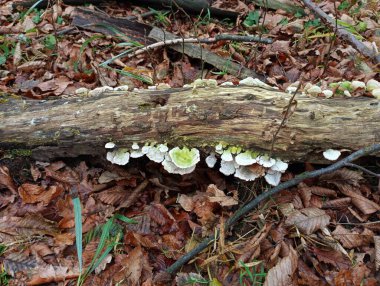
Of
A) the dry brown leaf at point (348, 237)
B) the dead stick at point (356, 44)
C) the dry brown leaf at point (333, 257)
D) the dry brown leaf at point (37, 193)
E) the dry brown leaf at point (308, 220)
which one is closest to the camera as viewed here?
the dry brown leaf at point (333, 257)

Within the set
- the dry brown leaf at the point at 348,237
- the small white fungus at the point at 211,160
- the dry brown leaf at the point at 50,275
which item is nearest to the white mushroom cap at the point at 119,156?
the small white fungus at the point at 211,160

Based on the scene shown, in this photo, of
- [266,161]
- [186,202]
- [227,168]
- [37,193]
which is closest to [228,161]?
[227,168]

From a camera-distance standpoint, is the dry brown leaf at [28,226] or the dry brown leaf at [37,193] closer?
the dry brown leaf at [28,226]

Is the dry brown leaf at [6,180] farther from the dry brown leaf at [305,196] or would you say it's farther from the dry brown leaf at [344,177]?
the dry brown leaf at [344,177]

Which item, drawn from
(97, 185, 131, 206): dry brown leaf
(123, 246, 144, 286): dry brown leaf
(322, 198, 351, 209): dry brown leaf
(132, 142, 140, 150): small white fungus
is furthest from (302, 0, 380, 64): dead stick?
(123, 246, 144, 286): dry brown leaf

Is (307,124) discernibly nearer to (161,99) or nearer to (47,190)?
(161,99)

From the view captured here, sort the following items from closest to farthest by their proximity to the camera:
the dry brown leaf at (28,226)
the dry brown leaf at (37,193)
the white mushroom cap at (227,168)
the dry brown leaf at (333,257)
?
the dry brown leaf at (333,257) → the white mushroom cap at (227,168) → the dry brown leaf at (28,226) → the dry brown leaf at (37,193)
